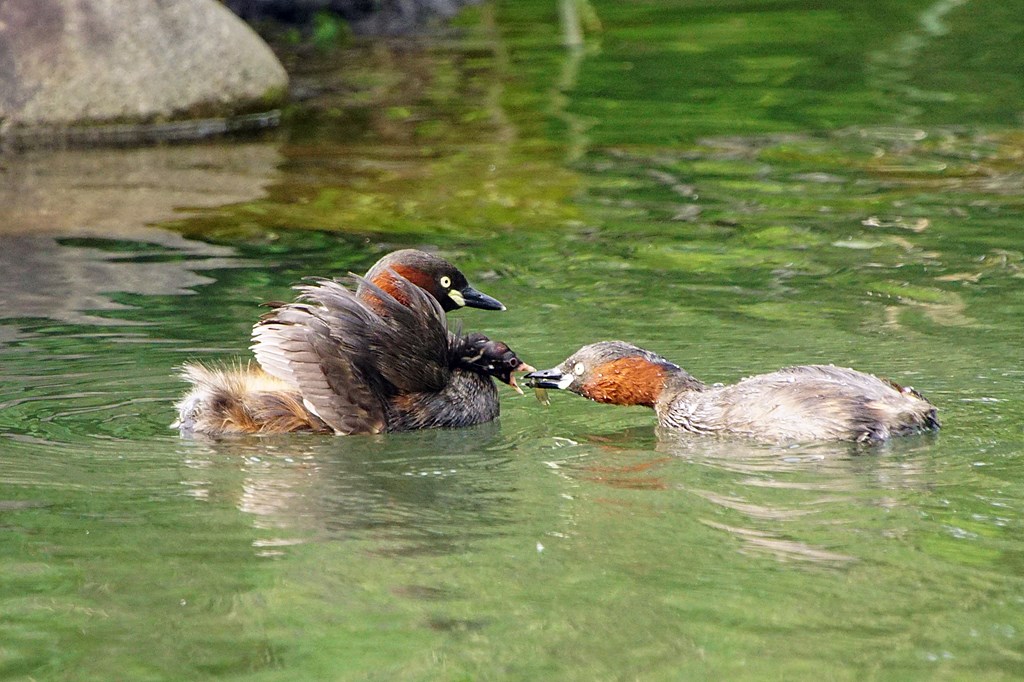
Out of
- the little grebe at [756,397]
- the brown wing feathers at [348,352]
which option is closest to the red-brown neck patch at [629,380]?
the little grebe at [756,397]

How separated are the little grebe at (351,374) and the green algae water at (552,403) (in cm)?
11

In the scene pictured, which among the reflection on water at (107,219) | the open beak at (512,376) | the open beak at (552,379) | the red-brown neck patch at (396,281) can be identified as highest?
the red-brown neck patch at (396,281)

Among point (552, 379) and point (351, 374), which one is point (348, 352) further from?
point (552, 379)

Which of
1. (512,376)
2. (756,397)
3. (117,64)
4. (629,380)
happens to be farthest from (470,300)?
(117,64)

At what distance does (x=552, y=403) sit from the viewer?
7797 millimetres

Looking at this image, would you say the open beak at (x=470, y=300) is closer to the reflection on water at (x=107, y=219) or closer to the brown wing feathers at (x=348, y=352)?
the brown wing feathers at (x=348, y=352)

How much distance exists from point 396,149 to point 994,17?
864cm

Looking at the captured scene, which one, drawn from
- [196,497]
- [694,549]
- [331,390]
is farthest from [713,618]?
[331,390]

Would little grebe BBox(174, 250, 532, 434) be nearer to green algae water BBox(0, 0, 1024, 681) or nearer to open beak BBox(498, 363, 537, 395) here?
open beak BBox(498, 363, 537, 395)

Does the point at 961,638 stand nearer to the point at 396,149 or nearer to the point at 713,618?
the point at 713,618

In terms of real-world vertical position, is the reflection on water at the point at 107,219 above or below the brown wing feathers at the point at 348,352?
below

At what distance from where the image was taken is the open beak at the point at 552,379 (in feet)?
24.3

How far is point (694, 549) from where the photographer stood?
17.8ft

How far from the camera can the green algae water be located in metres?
4.79
